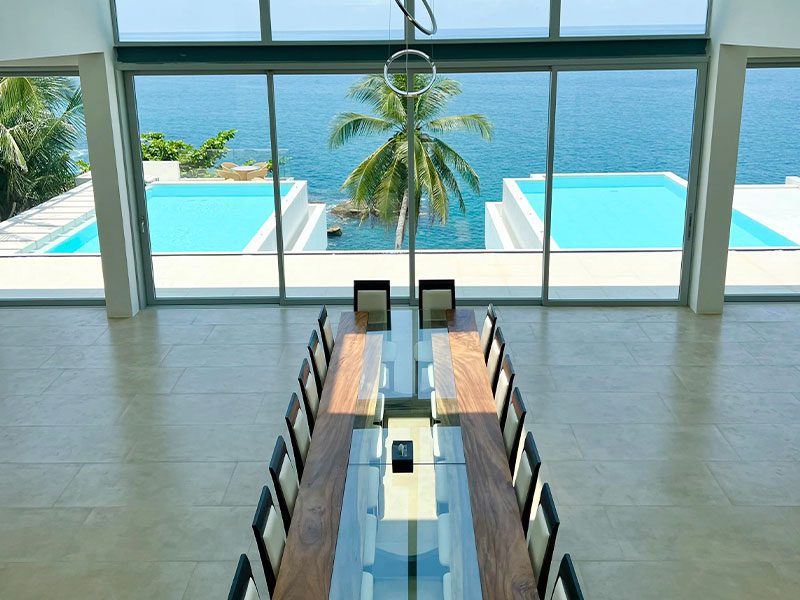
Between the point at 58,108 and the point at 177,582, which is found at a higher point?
the point at 58,108

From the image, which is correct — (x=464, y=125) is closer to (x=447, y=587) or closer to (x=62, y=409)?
(x=62, y=409)

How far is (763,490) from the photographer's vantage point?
6176mm

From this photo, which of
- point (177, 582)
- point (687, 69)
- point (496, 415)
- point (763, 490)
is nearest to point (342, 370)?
point (496, 415)

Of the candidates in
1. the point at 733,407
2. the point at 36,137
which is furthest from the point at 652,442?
the point at 36,137

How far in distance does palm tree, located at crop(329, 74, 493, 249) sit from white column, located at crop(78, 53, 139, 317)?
2322mm

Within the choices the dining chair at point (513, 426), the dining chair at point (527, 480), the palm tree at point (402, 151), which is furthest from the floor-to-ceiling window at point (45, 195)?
the dining chair at point (527, 480)

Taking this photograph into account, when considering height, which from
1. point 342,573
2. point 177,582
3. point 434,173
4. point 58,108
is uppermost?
point 58,108

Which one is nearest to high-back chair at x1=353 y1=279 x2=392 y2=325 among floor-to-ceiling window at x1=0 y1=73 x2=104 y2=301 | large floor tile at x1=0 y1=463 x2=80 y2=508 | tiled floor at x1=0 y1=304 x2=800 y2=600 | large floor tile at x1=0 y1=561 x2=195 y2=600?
tiled floor at x1=0 y1=304 x2=800 y2=600

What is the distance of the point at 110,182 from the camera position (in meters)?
9.66

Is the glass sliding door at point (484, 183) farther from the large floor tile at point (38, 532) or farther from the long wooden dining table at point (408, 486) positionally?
the large floor tile at point (38, 532)

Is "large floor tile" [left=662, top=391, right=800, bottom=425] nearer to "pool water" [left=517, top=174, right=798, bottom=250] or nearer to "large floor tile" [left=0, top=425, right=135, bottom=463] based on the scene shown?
"pool water" [left=517, top=174, right=798, bottom=250]

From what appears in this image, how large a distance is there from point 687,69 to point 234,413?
19.4 ft

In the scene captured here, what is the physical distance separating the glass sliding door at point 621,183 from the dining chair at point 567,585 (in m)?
6.34

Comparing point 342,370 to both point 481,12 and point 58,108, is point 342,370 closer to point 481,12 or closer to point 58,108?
point 481,12
